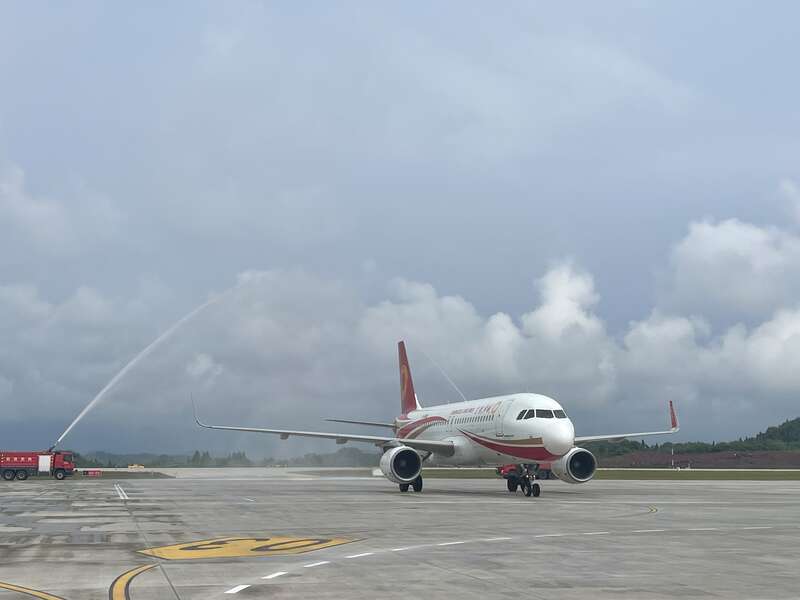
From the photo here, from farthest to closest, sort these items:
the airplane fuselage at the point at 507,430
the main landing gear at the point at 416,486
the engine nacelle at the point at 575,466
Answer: the main landing gear at the point at 416,486 → the engine nacelle at the point at 575,466 → the airplane fuselage at the point at 507,430

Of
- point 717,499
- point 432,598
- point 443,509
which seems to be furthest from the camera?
point 717,499

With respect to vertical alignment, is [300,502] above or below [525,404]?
below

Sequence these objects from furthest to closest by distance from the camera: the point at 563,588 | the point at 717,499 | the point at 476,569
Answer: the point at 717,499 < the point at 476,569 < the point at 563,588

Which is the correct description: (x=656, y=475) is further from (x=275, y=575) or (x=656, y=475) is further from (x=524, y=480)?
(x=275, y=575)

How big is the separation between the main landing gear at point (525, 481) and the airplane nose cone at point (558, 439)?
2.04m

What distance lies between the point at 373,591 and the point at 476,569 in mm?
2775

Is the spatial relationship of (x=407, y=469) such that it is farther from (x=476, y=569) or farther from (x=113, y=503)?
(x=476, y=569)

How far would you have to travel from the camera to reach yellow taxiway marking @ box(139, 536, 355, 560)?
54.4 feet

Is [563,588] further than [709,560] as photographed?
No

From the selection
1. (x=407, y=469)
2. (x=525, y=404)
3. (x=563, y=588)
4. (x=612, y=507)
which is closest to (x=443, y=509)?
(x=612, y=507)

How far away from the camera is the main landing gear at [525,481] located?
39266 millimetres

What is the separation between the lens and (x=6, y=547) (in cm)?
1802

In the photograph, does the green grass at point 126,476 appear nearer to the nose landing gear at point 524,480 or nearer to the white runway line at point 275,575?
the nose landing gear at point 524,480

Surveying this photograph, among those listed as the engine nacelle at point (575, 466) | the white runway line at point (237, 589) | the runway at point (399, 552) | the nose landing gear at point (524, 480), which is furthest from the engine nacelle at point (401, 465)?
the white runway line at point (237, 589)
